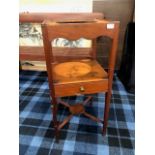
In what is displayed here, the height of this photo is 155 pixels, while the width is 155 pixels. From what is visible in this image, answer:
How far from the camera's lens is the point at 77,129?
4.46ft

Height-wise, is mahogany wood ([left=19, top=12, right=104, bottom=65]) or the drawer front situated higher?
mahogany wood ([left=19, top=12, right=104, bottom=65])

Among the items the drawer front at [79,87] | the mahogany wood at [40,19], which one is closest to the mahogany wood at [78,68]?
the drawer front at [79,87]

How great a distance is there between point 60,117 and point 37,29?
Result: 977mm

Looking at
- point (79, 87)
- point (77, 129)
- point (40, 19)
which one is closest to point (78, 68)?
point (79, 87)

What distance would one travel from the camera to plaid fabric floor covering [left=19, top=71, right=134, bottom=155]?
1.20m

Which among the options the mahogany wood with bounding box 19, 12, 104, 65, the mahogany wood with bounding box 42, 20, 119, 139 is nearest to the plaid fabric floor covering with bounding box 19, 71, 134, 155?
the mahogany wood with bounding box 42, 20, 119, 139

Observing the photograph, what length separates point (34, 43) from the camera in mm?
1986

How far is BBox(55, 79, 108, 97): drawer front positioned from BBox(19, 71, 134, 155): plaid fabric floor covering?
37 centimetres

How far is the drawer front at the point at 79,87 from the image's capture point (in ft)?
3.56

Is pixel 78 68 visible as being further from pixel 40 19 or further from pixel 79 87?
pixel 40 19

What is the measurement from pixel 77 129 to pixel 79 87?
42 centimetres

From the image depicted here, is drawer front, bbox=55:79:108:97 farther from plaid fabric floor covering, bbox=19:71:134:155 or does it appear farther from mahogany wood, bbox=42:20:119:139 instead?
plaid fabric floor covering, bbox=19:71:134:155

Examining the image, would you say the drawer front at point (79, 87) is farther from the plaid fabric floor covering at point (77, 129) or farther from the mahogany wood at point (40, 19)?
the mahogany wood at point (40, 19)
